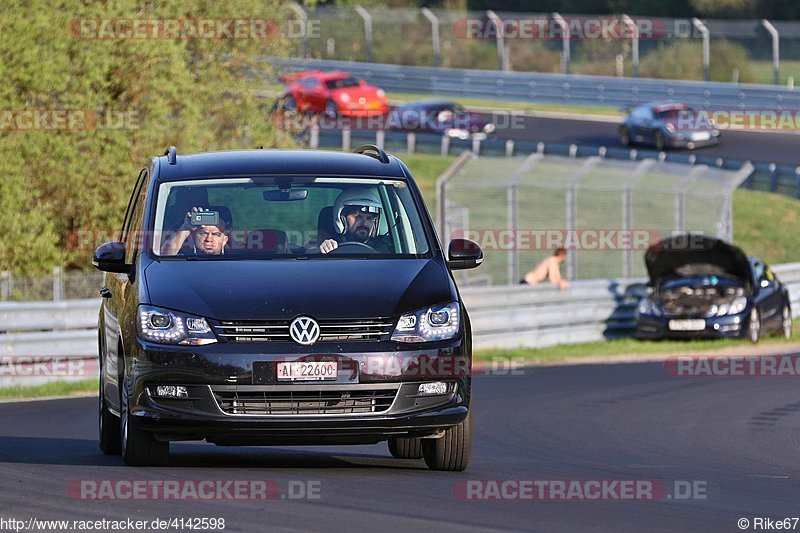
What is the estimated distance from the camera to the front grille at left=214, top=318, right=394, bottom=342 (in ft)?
27.4

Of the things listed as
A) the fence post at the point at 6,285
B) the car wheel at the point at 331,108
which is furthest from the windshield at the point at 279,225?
the car wheel at the point at 331,108

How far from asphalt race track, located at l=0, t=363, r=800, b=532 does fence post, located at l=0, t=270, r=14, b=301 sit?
278cm

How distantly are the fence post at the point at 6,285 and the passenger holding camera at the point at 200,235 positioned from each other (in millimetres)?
9048

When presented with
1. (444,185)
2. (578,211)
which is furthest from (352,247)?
(578,211)

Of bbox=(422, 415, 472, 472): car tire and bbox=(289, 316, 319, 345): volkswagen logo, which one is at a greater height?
bbox=(289, 316, 319, 345): volkswagen logo

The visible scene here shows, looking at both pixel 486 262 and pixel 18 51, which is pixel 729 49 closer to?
pixel 486 262

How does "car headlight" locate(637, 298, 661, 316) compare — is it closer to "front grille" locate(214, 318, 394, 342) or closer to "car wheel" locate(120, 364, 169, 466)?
"car wheel" locate(120, 364, 169, 466)

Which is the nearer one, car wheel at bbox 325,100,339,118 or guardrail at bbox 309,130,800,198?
guardrail at bbox 309,130,800,198

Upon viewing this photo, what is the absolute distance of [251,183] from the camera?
373 inches

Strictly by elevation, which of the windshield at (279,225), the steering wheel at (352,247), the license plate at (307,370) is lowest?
the license plate at (307,370)
